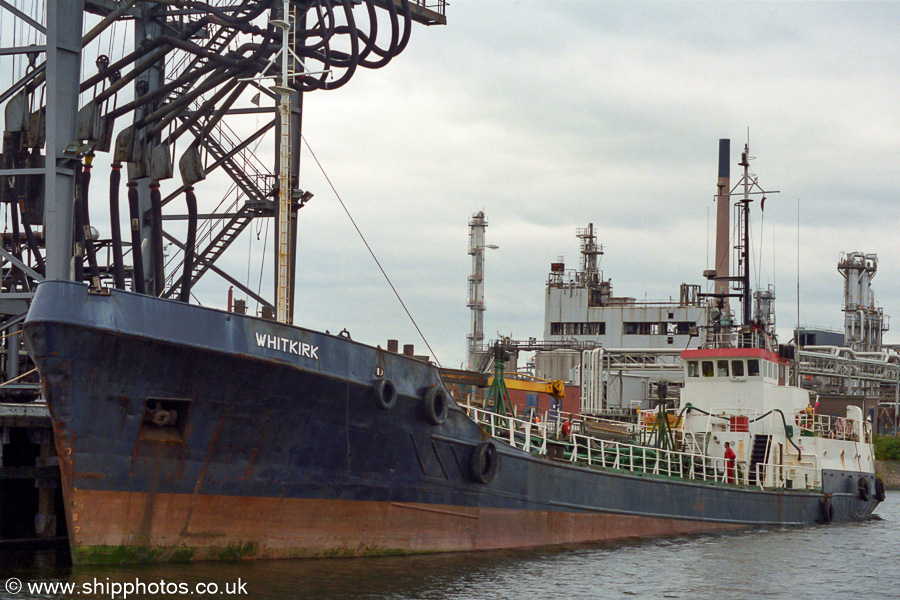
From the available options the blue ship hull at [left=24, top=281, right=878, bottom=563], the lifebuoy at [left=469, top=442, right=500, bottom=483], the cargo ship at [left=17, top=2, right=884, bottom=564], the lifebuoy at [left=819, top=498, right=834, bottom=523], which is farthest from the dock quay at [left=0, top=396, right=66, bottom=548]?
the lifebuoy at [left=819, top=498, right=834, bottom=523]

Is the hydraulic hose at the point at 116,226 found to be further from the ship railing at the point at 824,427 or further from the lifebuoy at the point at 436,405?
the ship railing at the point at 824,427

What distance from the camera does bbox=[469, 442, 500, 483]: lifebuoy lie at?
1891 centimetres

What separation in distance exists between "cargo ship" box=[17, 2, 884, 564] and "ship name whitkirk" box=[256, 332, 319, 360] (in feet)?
0.09

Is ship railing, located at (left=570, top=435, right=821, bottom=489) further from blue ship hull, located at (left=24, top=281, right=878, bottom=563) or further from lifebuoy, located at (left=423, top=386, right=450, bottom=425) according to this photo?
lifebuoy, located at (left=423, top=386, right=450, bottom=425)

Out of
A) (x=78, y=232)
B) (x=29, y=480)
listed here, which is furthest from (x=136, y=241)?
(x=29, y=480)

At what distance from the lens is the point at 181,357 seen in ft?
50.9

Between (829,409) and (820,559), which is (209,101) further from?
(829,409)

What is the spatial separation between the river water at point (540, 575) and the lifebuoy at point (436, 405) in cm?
245

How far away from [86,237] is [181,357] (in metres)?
11.9

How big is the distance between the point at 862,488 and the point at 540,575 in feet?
52.1

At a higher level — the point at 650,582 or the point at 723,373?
the point at 723,373

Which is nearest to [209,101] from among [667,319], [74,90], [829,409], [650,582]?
[74,90]

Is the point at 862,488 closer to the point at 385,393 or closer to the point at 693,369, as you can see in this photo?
the point at 693,369

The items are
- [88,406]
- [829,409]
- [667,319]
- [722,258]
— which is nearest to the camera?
[88,406]
